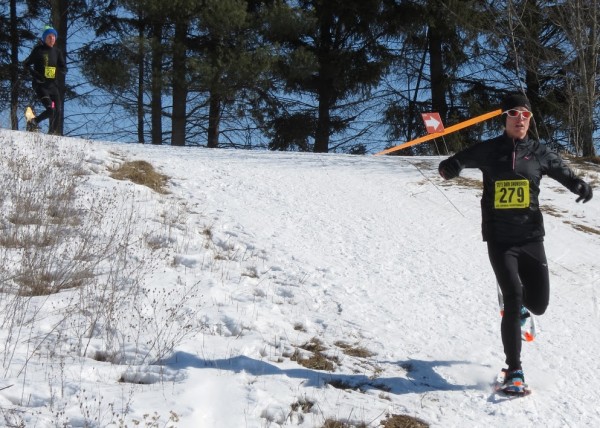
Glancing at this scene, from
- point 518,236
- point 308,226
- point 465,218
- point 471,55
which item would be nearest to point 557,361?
point 518,236

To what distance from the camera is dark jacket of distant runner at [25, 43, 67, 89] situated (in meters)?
10.8

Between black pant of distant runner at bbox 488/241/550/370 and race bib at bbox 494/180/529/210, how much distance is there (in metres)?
0.26

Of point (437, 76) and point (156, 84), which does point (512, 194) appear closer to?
point (156, 84)

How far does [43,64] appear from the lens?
10.8 m

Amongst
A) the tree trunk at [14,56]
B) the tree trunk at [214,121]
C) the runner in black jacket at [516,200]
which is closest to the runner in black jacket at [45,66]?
the runner in black jacket at [516,200]

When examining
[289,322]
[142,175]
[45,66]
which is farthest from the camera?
[45,66]

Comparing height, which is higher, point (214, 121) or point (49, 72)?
point (214, 121)

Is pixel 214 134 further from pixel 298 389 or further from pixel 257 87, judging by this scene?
pixel 298 389

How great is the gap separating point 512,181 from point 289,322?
1.92 metres

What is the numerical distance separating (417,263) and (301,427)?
145 inches

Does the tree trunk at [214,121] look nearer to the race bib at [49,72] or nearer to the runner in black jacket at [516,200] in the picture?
the race bib at [49,72]

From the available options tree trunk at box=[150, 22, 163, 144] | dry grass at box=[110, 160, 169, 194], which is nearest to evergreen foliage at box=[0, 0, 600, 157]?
tree trunk at box=[150, 22, 163, 144]

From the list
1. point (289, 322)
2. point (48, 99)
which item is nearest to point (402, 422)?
point (289, 322)

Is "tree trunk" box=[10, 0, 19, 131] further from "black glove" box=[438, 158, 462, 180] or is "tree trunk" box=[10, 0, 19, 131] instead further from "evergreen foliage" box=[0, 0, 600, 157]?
"black glove" box=[438, 158, 462, 180]
